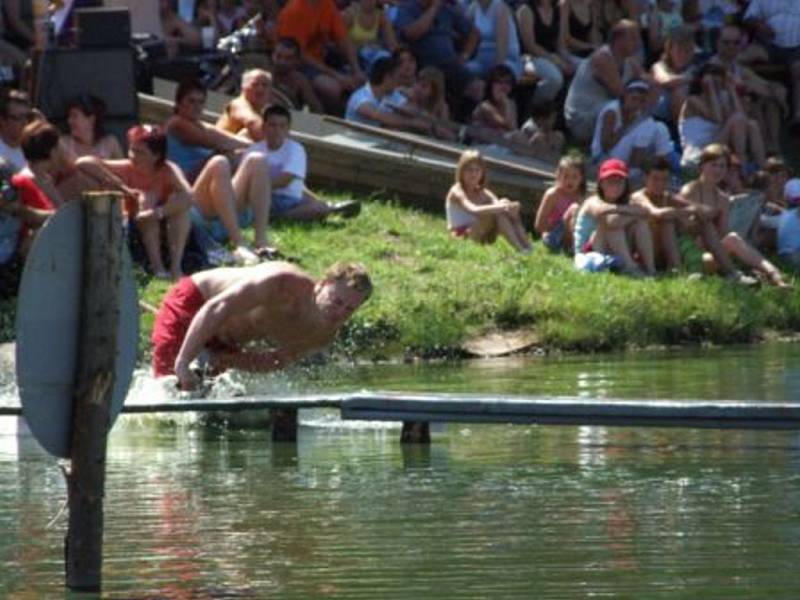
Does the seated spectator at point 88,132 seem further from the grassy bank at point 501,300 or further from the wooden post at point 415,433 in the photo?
the wooden post at point 415,433

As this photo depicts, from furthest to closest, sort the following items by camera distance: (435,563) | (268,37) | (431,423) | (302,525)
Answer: (268,37), (431,423), (302,525), (435,563)

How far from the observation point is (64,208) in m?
9.87

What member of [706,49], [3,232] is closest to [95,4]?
[3,232]

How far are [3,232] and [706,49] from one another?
11.9m

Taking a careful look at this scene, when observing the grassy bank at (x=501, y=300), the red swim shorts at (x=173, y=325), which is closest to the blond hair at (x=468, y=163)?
the grassy bank at (x=501, y=300)

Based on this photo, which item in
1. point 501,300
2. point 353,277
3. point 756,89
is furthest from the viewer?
point 756,89

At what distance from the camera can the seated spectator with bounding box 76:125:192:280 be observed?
67.6 ft

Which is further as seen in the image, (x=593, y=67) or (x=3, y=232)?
(x=593, y=67)

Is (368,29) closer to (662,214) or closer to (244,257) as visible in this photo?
(662,214)

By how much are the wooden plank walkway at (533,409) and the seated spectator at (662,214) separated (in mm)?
9126

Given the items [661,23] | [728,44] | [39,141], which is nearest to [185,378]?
[39,141]

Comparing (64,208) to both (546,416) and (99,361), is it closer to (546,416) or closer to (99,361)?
(99,361)

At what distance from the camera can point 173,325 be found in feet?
52.9

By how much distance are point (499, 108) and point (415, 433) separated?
39.3ft
